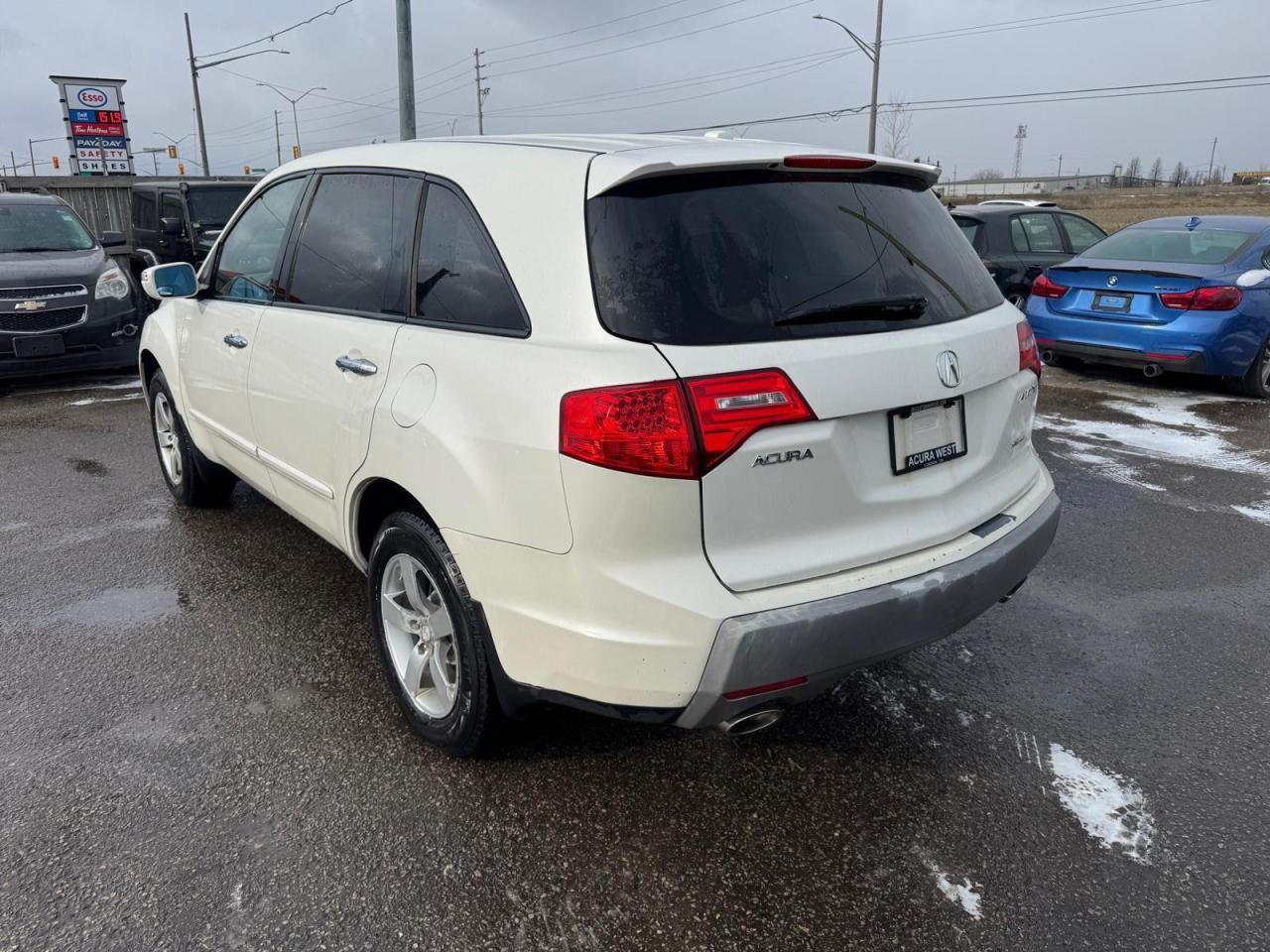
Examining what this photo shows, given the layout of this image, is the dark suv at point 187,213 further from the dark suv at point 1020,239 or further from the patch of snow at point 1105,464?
→ the patch of snow at point 1105,464

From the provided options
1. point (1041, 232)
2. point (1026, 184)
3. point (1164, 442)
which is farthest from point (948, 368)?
point (1026, 184)

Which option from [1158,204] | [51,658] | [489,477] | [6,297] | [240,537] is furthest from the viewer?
[1158,204]

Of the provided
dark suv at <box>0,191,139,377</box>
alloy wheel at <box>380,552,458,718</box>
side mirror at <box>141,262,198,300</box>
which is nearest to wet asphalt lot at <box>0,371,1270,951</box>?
alloy wheel at <box>380,552,458,718</box>

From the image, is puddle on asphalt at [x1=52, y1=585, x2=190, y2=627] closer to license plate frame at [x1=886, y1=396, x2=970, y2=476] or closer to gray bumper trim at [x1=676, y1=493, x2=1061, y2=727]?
gray bumper trim at [x1=676, y1=493, x2=1061, y2=727]

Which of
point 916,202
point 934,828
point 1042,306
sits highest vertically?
point 916,202

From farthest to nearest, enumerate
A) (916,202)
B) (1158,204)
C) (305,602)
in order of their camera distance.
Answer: (1158,204)
(305,602)
(916,202)

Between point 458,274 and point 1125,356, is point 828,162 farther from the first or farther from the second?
point 1125,356

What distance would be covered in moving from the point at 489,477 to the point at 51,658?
2289mm

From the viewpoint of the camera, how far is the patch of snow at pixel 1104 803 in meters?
2.50

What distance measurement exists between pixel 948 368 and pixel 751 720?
1.06 meters

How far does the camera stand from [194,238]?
1287 centimetres

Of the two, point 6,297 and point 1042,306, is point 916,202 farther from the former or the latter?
point 6,297

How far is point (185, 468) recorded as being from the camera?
196 inches

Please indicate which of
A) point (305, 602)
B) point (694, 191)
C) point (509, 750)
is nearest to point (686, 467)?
point (694, 191)
